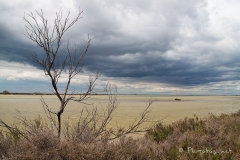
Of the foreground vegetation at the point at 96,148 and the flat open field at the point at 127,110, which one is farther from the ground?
the foreground vegetation at the point at 96,148

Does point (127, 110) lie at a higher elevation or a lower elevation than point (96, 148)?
lower

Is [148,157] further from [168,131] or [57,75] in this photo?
[168,131]

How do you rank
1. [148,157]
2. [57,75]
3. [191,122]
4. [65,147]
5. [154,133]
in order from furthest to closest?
[191,122] → [154,133] → [57,75] → [148,157] → [65,147]

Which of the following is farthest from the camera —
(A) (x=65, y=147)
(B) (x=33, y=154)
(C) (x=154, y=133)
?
(C) (x=154, y=133)

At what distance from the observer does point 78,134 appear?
17.4ft

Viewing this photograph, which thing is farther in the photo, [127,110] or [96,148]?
[127,110]

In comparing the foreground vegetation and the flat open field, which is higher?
the foreground vegetation

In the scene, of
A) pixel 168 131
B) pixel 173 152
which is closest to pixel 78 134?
pixel 173 152

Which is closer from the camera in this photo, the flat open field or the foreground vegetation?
the foreground vegetation

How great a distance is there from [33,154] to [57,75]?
83.4 inches

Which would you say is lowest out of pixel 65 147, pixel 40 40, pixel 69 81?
pixel 65 147

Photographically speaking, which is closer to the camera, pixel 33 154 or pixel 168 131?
pixel 33 154

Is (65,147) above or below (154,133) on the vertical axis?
above

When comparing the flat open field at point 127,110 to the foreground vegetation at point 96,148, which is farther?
the flat open field at point 127,110
